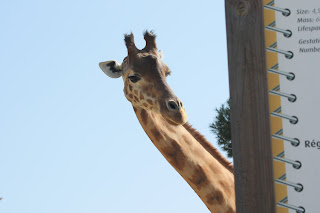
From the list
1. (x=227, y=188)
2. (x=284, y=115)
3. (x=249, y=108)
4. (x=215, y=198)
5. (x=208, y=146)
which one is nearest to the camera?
(x=249, y=108)

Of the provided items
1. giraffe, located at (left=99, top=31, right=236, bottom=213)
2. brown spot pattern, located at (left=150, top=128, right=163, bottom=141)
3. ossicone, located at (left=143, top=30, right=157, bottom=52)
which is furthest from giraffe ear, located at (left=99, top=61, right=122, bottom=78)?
brown spot pattern, located at (left=150, top=128, right=163, bottom=141)

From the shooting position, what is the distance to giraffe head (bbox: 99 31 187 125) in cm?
808

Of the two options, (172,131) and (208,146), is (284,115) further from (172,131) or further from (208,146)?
(208,146)

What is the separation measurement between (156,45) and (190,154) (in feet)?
6.00

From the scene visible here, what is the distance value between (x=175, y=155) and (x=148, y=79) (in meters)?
1.06

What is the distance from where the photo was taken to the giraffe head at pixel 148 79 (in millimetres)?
8078

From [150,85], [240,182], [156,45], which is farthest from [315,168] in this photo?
[156,45]

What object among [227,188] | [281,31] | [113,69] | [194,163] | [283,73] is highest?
[113,69]

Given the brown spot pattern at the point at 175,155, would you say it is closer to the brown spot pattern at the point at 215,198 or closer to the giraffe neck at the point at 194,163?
the giraffe neck at the point at 194,163

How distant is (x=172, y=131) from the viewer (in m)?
8.31

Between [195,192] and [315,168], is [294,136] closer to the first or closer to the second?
[315,168]

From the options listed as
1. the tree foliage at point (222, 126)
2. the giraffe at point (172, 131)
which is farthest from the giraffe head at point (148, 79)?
the tree foliage at point (222, 126)

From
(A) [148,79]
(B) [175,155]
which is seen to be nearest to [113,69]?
(A) [148,79]

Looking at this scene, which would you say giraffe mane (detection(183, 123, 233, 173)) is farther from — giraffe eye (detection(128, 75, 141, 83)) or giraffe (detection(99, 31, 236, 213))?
giraffe eye (detection(128, 75, 141, 83))
